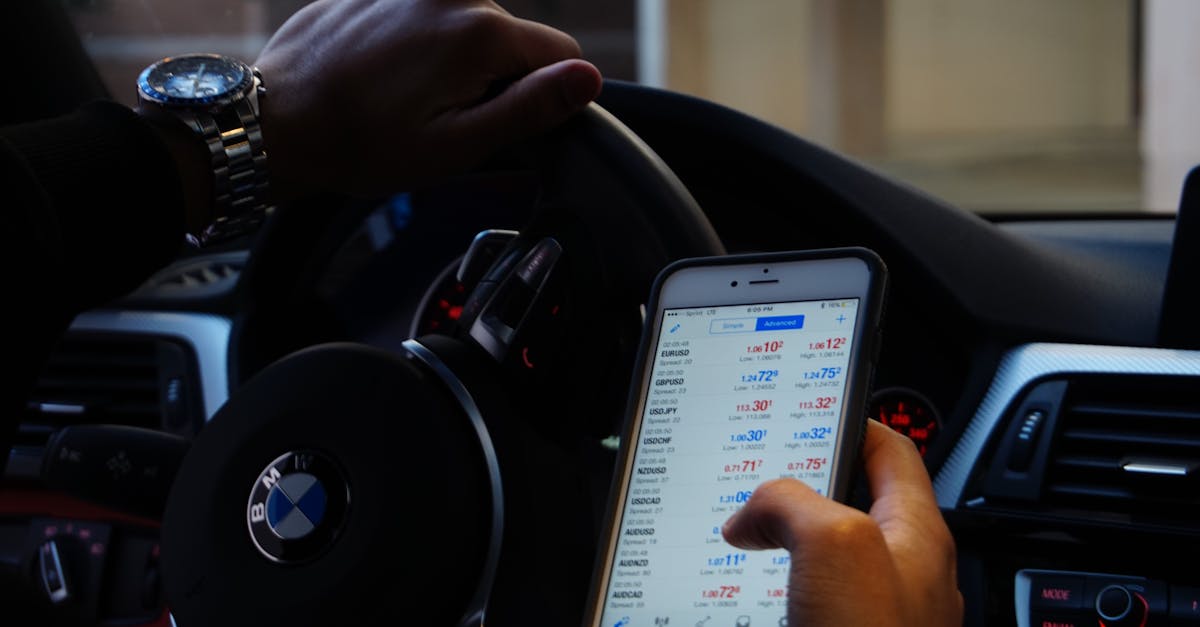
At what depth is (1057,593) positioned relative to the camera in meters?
1.34

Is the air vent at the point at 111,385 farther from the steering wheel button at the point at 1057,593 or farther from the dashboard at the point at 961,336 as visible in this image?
the steering wheel button at the point at 1057,593

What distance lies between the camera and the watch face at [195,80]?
1226 millimetres

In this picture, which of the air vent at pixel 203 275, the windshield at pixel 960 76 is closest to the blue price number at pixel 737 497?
the air vent at pixel 203 275

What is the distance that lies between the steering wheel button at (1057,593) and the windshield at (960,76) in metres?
2.46

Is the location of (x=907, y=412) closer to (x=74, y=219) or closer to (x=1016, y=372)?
(x=1016, y=372)

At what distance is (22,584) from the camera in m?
1.02

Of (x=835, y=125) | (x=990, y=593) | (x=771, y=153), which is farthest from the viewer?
(x=835, y=125)

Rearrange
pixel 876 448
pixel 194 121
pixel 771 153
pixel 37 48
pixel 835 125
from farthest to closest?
pixel 835 125, pixel 37 48, pixel 771 153, pixel 194 121, pixel 876 448

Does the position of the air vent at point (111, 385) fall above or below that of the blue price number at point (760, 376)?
below

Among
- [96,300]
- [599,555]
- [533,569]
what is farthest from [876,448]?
[96,300]

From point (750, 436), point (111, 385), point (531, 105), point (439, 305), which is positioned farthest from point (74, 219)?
point (111, 385)

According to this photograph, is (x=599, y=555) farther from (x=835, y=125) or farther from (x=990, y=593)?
(x=835, y=125)

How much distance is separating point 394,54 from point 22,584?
479 millimetres

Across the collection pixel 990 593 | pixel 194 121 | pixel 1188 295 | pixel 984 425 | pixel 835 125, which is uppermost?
pixel 194 121
